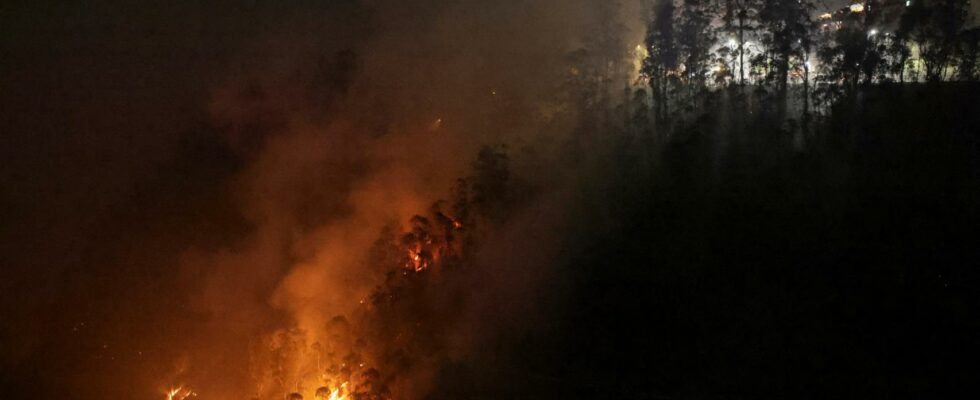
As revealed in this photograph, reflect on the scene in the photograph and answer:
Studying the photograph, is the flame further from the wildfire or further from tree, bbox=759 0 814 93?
tree, bbox=759 0 814 93

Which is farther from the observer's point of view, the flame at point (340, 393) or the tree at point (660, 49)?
the tree at point (660, 49)

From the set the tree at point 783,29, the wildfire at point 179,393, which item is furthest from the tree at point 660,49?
the wildfire at point 179,393

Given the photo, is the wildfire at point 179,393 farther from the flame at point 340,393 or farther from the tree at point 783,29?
the tree at point 783,29

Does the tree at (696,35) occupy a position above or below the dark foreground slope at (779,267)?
Result: above

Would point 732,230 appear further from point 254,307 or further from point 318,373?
point 254,307

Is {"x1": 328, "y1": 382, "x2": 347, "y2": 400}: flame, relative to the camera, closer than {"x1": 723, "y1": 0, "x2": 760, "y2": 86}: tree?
Yes

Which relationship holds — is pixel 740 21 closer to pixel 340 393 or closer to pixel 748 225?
pixel 748 225

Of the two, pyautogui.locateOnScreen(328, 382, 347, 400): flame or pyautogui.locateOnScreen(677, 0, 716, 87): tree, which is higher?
pyautogui.locateOnScreen(677, 0, 716, 87): tree

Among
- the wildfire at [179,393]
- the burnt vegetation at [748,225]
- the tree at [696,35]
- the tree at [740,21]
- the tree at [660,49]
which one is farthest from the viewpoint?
the tree at [660,49]

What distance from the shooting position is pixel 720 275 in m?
13.1

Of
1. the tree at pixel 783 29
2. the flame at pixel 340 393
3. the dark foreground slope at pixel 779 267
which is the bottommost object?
the flame at pixel 340 393

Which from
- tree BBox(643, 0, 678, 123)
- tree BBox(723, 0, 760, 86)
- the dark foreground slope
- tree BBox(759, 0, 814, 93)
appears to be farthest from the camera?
tree BBox(643, 0, 678, 123)

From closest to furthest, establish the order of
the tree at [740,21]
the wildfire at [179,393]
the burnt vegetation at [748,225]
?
the burnt vegetation at [748,225] → the wildfire at [179,393] → the tree at [740,21]

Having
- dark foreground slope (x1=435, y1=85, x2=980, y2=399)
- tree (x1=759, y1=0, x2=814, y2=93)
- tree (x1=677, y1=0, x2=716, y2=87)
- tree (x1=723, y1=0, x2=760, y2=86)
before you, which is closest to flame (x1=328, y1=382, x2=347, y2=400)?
dark foreground slope (x1=435, y1=85, x2=980, y2=399)
